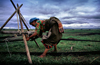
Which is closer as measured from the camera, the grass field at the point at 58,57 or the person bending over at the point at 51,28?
the grass field at the point at 58,57

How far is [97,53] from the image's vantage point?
390 cm

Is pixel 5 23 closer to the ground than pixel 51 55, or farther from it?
farther from it

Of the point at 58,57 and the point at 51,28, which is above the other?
the point at 51,28

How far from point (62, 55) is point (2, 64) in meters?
2.69

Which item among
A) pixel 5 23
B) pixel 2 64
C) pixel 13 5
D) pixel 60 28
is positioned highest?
pixel 13 5

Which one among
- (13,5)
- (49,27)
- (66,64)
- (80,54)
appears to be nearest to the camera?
(66,64)

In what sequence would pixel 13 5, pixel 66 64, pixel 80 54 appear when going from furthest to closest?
pixel 80 54, pixel 13 5, pixel 66 64

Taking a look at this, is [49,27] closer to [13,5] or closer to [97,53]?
[13,5]

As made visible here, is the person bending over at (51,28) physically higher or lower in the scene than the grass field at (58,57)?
higher

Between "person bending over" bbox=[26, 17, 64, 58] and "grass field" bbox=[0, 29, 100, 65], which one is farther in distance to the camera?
"person bending over" bbox=[26, 17, 64, 58]

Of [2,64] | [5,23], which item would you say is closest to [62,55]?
[2,64]

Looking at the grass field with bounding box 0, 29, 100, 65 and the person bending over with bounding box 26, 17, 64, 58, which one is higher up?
the person bending over with bounding box 26, 17, 64, 58

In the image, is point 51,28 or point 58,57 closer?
point 51,28

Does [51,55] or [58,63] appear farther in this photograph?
[51,55]
